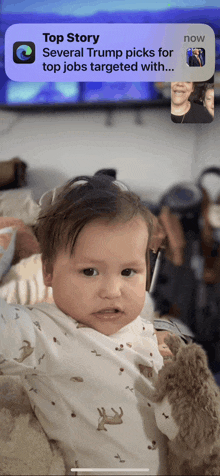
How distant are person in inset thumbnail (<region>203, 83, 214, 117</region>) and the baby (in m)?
0.16

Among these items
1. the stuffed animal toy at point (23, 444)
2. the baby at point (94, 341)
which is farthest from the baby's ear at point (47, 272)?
the stuffed animal toy at point (23, 444)

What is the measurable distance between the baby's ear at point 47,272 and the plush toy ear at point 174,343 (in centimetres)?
16

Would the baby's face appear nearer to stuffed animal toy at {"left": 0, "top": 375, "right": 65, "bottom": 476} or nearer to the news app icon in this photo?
stuffed animal toy at {"left": 0, "top": 375, "right": 65, "bottom": 476}

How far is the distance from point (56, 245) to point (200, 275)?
19cm

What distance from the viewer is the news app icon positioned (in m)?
0.55

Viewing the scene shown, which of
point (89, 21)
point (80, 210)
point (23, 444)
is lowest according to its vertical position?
point (23, 444)

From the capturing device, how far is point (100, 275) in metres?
0.53

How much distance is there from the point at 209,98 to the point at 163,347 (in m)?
0.32

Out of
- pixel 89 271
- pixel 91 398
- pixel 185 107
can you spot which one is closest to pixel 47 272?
pixel 89 271

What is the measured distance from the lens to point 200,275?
1.86ft

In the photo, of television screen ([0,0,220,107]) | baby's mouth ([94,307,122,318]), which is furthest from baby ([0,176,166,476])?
television screen ([0,0,220,107])

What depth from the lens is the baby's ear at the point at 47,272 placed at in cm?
54

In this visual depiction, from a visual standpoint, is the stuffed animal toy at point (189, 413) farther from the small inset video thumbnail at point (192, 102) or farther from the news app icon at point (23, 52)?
the news app icon at point (23, 52)

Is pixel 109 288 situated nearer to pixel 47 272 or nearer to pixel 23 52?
pixel 47 272
